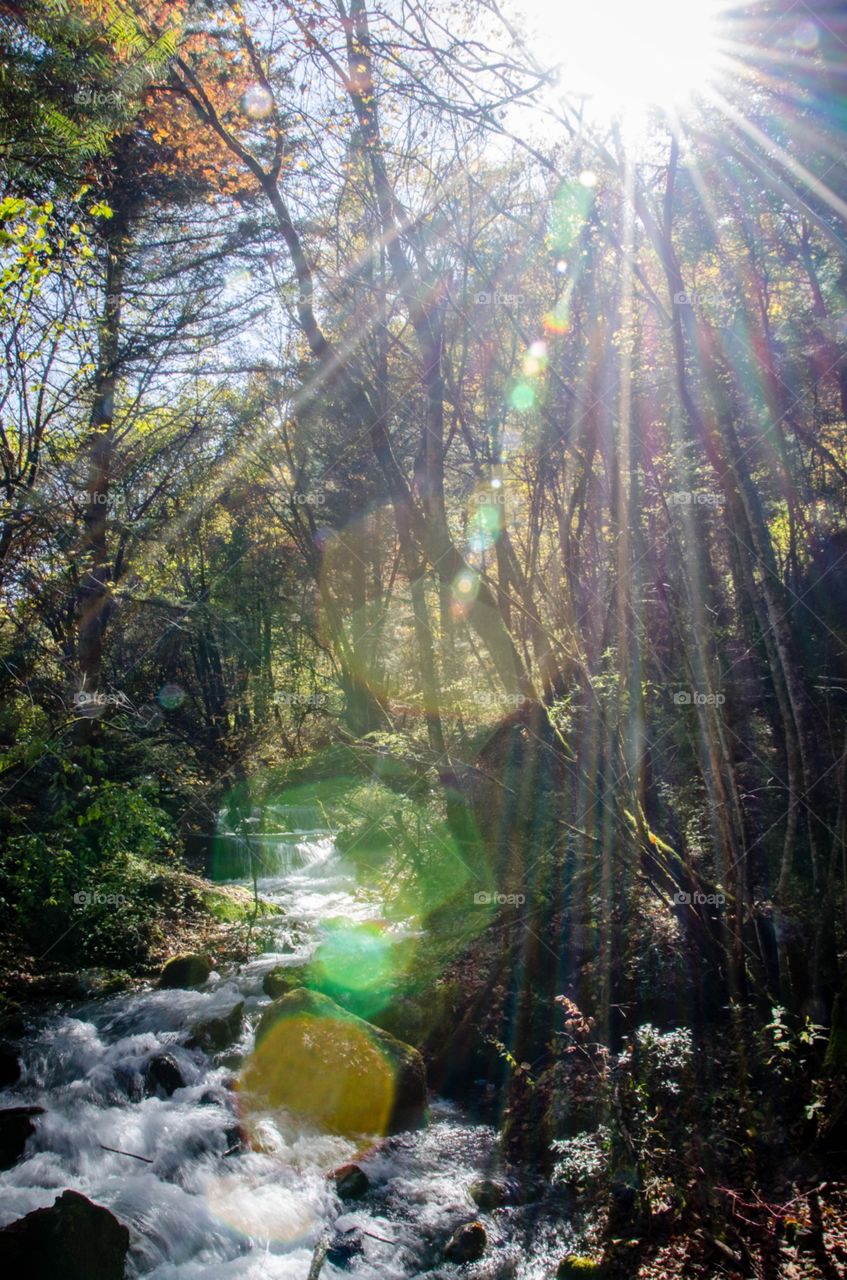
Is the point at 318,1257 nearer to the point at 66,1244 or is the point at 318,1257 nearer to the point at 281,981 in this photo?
the point at 66,1244

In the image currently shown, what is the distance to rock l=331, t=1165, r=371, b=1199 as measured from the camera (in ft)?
16.3

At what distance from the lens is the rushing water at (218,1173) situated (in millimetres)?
4422

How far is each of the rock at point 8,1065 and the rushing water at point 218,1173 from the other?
0.34 feet

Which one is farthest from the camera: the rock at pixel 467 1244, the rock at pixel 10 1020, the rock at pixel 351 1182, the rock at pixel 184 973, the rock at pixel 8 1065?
the rock at pixel 184 973

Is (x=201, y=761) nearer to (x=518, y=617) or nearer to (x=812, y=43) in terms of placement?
(x=518, y=617)

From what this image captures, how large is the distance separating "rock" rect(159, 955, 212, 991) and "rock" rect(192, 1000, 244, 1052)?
1125mm

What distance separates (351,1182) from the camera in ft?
16.5

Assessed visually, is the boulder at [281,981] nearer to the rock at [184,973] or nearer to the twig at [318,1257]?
the rock at [184,973]

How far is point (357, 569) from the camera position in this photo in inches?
950

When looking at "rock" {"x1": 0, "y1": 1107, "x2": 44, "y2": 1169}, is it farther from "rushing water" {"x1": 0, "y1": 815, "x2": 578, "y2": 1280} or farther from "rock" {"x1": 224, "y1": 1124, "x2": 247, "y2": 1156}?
"rock" {"x1": 224, "y1": 1124, "x2": 247, "y2": 1156}

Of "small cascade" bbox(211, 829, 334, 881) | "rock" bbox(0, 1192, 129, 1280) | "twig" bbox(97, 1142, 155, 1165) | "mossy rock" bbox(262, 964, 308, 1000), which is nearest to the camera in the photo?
"rock" bbox(0, 1192, 129, 1280)

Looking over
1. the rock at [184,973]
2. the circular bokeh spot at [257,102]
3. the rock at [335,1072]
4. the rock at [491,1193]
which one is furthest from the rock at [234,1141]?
the circular bokeh spot at [257,102]

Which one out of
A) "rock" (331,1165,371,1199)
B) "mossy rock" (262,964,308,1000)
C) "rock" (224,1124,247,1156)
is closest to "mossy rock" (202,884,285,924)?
"mossy rock" (262,964,308,1000)

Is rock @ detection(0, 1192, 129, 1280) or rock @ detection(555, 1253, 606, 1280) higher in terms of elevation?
rock @ detection(0, 1192, 129, 1280)
